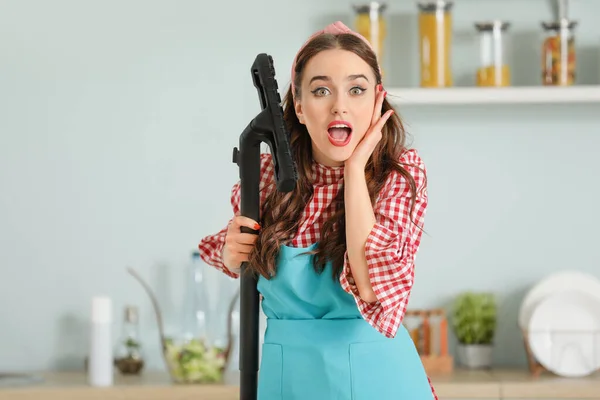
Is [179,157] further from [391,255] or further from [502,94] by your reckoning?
[391,255]

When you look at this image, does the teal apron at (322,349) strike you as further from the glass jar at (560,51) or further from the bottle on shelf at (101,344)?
the glass jar at (560,51)

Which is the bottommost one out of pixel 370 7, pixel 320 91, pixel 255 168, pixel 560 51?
pixel 255 168

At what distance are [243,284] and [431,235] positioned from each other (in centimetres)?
148

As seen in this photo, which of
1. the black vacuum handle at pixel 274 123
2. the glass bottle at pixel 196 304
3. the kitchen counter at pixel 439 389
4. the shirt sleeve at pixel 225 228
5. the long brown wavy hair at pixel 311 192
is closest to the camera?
the black vacuum handle at pixel 274 123

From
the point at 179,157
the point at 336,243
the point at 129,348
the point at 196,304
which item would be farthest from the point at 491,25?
the point at 336,243

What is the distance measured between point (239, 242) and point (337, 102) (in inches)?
8.8

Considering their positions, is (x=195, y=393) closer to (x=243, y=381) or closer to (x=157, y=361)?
(x=157, y=361)

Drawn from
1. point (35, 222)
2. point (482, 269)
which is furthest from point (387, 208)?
point (35, 222)

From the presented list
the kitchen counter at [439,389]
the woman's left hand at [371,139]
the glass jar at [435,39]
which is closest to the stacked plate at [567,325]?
the kitchen counter at [439,389]

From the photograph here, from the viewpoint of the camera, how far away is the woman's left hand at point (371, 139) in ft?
4.09

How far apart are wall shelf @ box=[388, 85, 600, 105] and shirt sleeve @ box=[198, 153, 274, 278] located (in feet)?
3.66

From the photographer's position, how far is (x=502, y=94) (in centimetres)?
247

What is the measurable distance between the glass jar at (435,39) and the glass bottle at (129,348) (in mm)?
993

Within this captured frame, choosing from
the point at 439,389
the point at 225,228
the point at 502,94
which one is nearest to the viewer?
the point at 225,228
